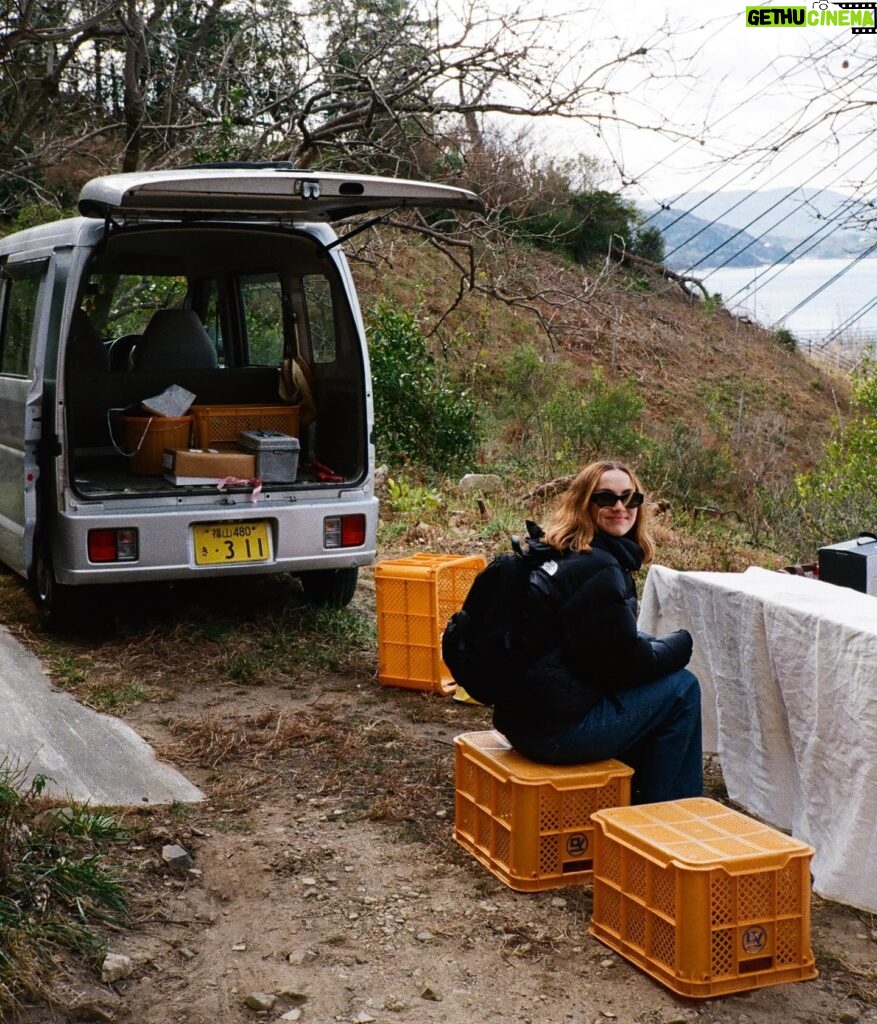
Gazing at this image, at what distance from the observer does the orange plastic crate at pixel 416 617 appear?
600 centimetres

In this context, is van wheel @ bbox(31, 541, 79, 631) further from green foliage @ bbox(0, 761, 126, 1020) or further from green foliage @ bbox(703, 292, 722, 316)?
green foliage @ bbox(703, 292, 722, 316)

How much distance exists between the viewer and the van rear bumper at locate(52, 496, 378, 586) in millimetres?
6215

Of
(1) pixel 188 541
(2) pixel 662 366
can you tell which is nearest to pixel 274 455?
(1) pixel 188 541

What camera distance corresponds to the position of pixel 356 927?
368 centimetres

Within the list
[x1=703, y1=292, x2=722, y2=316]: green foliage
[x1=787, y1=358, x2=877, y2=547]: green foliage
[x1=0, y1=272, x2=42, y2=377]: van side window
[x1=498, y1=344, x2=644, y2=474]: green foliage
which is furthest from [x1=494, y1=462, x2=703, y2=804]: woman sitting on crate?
[x1=703, y1=292, x2=722, y2=316]: green foliage

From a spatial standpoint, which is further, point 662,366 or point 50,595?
point 662,366

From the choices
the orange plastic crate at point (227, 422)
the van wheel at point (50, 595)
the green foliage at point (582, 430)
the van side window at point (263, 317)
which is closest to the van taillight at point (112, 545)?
the van wheel at point (50, 595)

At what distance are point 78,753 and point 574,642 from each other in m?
2.19

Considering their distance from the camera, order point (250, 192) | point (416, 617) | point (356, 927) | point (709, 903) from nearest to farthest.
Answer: point (709, 903)
point (356, 927)
point (250, 192)
point (416, 617)

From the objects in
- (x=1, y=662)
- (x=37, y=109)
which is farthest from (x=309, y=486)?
(x=37, y=109)

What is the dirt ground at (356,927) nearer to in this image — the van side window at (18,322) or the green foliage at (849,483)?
the van side window at (18,322)

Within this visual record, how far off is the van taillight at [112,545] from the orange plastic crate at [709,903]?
11.2ft

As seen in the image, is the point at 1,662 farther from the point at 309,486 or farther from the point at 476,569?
the point at 476,569

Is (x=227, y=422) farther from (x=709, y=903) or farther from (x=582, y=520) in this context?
(x=709, y=903)
